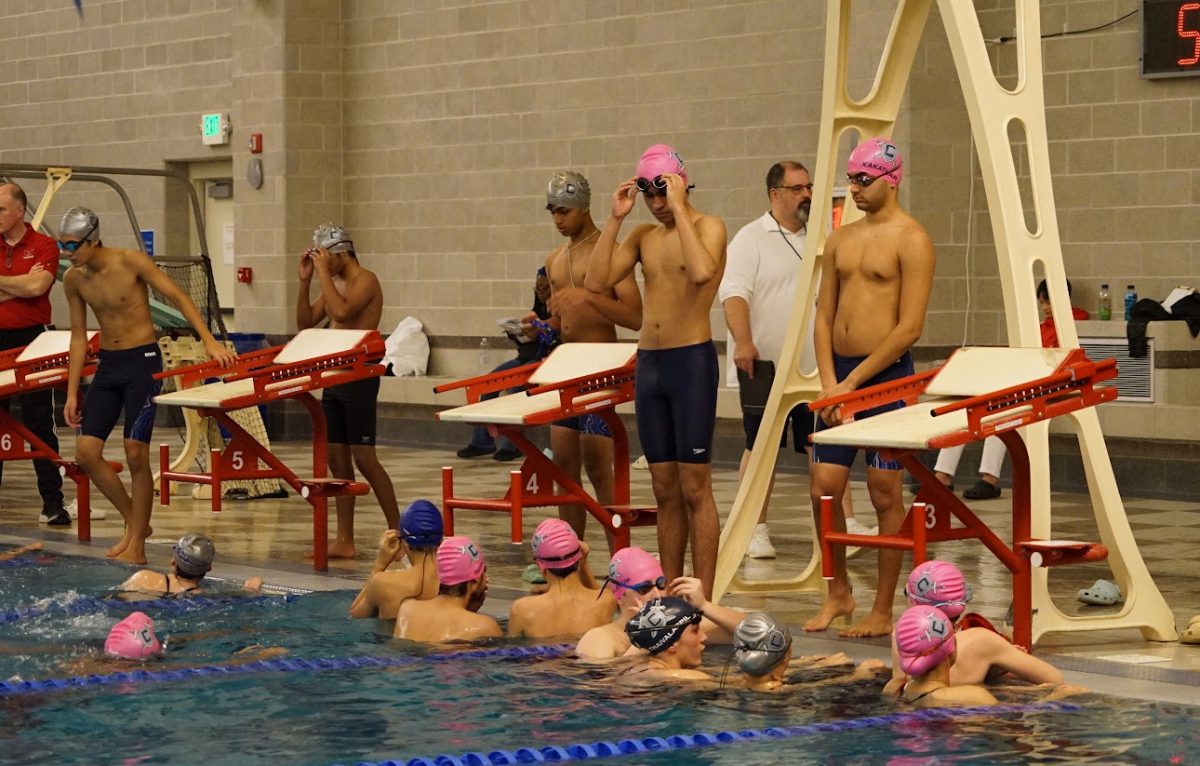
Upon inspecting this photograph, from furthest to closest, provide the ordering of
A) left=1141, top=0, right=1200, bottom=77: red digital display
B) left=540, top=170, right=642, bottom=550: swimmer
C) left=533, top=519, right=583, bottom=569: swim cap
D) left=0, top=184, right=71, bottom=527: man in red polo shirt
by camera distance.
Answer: left=1141, top=0, right=1200, bottom=77: red digital display < left=0, top=184, right=71, bottom=527: man in red polo shirt < left=540, top=170, right=642, bottom=550: swimmer < left=533, top=519, right=583, bottom=569: swim cap

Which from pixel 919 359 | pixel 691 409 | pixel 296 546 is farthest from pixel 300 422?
pixel 691 409

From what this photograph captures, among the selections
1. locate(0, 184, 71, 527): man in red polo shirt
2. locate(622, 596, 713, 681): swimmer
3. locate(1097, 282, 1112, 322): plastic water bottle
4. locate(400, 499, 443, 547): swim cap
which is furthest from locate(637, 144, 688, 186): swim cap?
locate(1097, 282, 1112, 322): plastic water bottle

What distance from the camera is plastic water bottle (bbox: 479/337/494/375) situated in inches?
685

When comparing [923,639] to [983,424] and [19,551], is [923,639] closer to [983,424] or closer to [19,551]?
[983,424]

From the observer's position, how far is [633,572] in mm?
6871

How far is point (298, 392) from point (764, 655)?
3944 mm

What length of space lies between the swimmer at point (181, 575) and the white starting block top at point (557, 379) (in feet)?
4.35

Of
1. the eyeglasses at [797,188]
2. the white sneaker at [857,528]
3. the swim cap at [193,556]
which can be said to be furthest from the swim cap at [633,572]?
the white sneaker at [857,528]

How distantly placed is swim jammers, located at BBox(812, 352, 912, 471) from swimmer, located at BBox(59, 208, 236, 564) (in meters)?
3.56

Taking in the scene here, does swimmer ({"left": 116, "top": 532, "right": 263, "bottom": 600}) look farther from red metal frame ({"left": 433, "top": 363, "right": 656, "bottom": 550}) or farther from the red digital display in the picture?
the red digital display

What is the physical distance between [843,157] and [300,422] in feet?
22.4

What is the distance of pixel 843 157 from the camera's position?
1427cm

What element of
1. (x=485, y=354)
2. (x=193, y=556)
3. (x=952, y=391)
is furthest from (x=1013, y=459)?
(x=485, y=354)

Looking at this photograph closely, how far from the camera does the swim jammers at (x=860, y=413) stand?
24.1 feet
